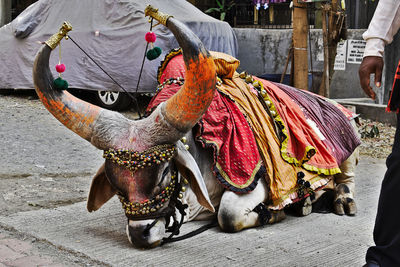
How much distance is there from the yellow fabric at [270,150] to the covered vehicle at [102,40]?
5.31 m

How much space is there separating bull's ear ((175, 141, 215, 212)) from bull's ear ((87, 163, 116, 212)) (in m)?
0.53

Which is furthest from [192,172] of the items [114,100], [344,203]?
[114,100]

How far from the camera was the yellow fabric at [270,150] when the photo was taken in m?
4.45

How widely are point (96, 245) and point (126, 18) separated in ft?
22.8

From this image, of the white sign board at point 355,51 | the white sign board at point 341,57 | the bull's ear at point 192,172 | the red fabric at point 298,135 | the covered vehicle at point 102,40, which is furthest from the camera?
the white sign board at point 355,51

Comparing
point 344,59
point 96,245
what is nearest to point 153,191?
point 96,245

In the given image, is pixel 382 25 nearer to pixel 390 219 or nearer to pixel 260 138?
pixel 390 219

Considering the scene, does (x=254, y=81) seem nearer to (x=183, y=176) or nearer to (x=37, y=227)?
(x=183, y=176)

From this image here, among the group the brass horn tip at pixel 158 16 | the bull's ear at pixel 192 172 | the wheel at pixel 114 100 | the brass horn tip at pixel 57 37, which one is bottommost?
the wheel at pixel 114 100

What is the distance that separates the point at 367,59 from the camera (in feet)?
9.64

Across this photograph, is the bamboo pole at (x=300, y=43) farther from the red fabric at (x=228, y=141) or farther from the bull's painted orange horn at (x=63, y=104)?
the bull's painted orange horn at (x=63, y=104)

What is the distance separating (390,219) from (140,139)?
1583mm

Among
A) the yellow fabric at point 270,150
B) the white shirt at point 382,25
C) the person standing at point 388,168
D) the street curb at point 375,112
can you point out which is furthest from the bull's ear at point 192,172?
the street curb at point 375,112

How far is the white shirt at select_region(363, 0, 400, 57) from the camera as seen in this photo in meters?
2.89
